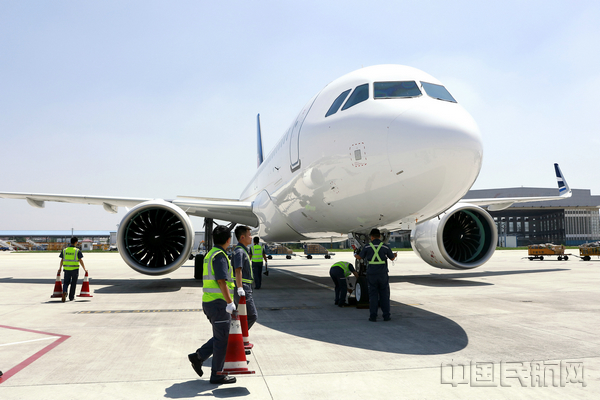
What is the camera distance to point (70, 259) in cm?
919

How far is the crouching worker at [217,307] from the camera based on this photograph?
3664 millimetres

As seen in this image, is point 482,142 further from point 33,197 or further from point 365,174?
point 33,197

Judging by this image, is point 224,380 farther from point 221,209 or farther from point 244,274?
point 221,209

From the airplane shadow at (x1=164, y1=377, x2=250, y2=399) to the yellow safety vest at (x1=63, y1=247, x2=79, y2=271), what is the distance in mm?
6745

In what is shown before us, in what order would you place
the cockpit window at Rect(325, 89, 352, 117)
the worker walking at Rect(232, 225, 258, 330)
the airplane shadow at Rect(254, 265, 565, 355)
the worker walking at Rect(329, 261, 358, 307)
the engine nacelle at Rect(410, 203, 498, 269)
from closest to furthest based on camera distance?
the worker walking at Rect(232, 225, 258, 330) < the airplane shadow at Rect(254, 265, 565, 355) < the cockpit window at Rect(325, 89, 352, 117) < the worker walking at Rect(329, 261, 358, 307) < the engine nacelle at Rect(410, 203, 498, 269)

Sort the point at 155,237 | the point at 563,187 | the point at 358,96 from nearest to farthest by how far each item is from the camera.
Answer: the point at 358,96, the point at 155,237, the point at 563,187

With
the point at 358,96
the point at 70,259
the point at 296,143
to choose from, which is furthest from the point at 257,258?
the point at 358,96

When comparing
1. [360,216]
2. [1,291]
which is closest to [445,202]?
[360,216]

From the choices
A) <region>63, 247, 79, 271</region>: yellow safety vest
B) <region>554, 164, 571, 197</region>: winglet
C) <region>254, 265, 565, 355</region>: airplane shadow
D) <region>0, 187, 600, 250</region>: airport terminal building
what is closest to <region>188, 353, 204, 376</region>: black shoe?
<region>254, 265, 565, 355</region>: airplane shadow

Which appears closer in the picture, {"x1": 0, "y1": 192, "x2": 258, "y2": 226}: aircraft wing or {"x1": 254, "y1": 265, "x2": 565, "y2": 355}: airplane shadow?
{"x1": 254, "y1": 265, "x2": 565, "y2": 355}: airplane shadow

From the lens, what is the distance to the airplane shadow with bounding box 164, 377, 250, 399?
3.36 m

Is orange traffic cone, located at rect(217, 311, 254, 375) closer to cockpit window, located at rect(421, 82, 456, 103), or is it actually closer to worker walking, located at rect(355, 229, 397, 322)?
worker walking, located at rect(355, 229, 397, 322)

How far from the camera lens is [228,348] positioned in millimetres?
3686

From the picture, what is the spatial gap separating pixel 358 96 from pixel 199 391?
4.90 metres
